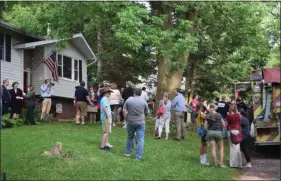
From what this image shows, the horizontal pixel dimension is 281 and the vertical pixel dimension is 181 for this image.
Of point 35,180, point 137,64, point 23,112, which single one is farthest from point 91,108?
point 137,64

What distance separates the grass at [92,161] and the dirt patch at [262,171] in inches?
14.8

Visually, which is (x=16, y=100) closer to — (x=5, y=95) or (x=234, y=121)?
(x=5, y=95)

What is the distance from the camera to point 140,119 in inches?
452

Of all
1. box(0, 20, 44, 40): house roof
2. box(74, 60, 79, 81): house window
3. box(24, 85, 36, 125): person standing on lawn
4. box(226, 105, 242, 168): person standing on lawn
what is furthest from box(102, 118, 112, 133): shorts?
box(74, 60, 79, 81): house window

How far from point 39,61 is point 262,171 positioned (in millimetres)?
16231

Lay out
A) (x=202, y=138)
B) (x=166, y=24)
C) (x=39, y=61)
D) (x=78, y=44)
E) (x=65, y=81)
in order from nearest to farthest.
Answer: (x=202, y=138) → (x=166, y=24) → (x=39, y=61) → (x=65, y=81) → (x=78, y=44)

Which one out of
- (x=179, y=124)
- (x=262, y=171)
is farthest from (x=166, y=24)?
(x=262, y=171)

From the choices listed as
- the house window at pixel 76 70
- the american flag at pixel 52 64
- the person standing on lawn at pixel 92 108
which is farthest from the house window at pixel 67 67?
the person standing on lawn at pixel 92 108

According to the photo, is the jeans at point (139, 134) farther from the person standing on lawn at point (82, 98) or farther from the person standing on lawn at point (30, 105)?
the person standing on lawn at point (30, 105)

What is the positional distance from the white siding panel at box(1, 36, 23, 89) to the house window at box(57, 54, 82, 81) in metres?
3.02

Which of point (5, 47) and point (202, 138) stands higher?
point (5, 47)

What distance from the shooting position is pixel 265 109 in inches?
561

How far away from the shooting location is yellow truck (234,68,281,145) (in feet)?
44.4

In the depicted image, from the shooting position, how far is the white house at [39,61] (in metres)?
22.1
